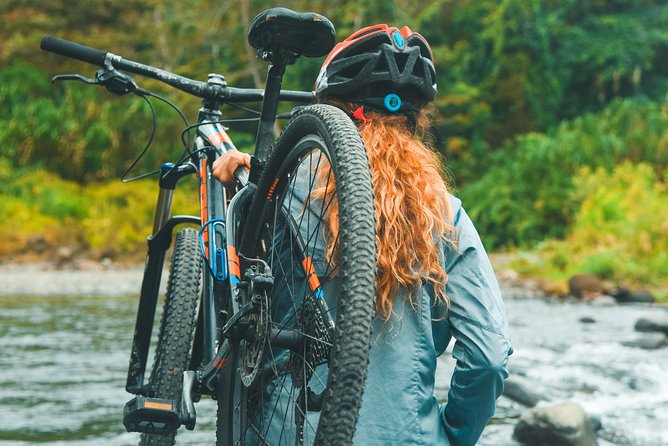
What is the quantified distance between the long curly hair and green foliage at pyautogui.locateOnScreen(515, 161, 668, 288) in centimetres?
1258

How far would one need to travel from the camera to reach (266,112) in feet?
8.29

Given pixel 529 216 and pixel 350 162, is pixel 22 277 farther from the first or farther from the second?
pixel 350 162

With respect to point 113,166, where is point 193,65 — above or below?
above

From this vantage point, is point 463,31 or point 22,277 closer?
point 22,277

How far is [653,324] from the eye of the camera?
368 inches

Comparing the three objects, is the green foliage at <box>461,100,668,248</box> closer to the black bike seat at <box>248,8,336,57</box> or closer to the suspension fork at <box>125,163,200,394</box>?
the suspension fork at <box>125,163,200,394</box>

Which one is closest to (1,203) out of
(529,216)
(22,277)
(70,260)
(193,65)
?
(70,260)

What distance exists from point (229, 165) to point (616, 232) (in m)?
13.8

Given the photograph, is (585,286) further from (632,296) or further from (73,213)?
(73,213)

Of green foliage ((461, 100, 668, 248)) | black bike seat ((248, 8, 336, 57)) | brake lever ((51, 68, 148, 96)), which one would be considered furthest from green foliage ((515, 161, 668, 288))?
black bike seat ((248, 8, 336, 57))

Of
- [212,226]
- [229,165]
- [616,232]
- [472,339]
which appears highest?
[229,165]

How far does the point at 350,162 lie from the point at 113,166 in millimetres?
18686

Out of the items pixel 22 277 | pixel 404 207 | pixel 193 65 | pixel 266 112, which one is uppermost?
pixel 193 65

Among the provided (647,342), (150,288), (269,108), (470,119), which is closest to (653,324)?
(647,342)
